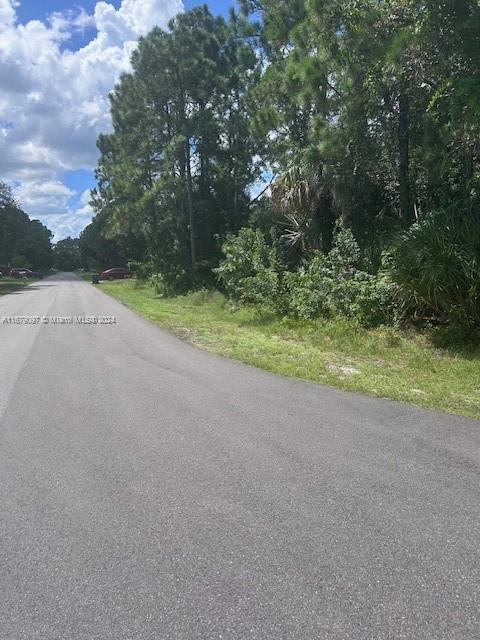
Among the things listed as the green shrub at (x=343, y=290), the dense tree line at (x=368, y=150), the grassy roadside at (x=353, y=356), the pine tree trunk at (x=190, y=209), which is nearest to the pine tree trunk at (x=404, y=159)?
the dense tree line at (x=368, y=150)

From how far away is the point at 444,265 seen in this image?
9.42 metres

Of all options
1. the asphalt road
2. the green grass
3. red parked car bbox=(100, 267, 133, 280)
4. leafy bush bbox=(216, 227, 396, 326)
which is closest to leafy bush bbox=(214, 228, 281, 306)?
leafy bush bbox=(216, 227, 396, 326)

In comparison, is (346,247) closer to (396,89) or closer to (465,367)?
(396,89)

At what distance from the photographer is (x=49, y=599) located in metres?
2.50

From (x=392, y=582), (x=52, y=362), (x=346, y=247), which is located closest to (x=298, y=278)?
(x=346, y=247)

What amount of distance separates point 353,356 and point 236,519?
20.9 ft

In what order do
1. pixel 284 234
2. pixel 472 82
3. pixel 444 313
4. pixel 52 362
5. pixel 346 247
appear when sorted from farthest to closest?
pixel 284 234
pixel 346 247
pixel 444 313
pixel 52 362
pixel 472 82

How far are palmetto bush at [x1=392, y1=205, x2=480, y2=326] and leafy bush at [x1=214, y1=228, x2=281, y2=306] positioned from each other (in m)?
4.81

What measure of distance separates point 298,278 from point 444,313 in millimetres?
4520

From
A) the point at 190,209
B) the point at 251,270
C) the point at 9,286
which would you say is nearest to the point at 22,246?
the point at 9,286

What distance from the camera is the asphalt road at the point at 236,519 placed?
2.39m

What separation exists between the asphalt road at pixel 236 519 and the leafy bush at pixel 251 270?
340 inches

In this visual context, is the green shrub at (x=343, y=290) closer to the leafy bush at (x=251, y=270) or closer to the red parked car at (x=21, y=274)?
the leafy bush at (x=251, y=270)

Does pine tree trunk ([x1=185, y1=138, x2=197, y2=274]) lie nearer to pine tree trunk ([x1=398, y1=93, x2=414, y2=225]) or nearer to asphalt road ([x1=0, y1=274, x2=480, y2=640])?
pine tree trunk ([x1=398, y1=93, x2=414, y2=225])
